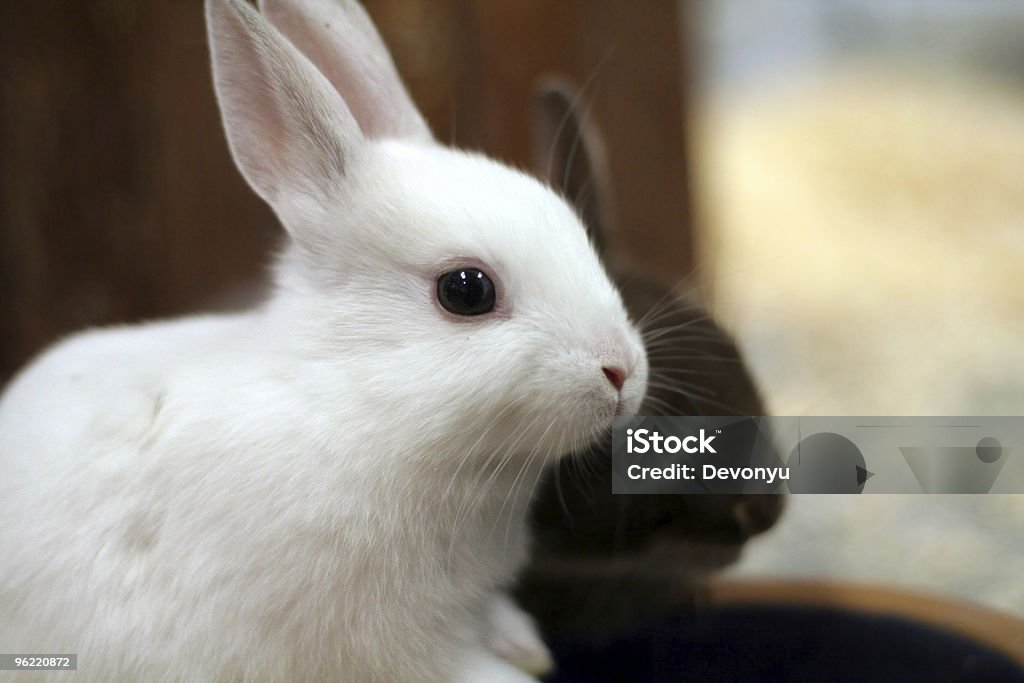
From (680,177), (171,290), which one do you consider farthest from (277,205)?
(680,177)

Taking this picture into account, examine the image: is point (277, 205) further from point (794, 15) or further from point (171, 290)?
point (794, 15)

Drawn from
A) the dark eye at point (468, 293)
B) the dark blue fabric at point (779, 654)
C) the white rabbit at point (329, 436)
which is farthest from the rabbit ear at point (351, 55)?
the dark blue fabric at point (779, 654)

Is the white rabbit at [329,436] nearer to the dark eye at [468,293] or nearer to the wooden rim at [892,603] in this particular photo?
the dark eye at [468,293]

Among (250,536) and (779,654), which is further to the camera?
(779,654)

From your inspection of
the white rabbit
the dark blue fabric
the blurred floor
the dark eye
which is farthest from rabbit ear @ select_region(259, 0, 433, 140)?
the dark blue fabric

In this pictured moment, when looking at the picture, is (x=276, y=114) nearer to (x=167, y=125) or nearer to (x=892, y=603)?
(x=167, y=125)

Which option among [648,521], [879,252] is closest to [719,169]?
[879,252]
